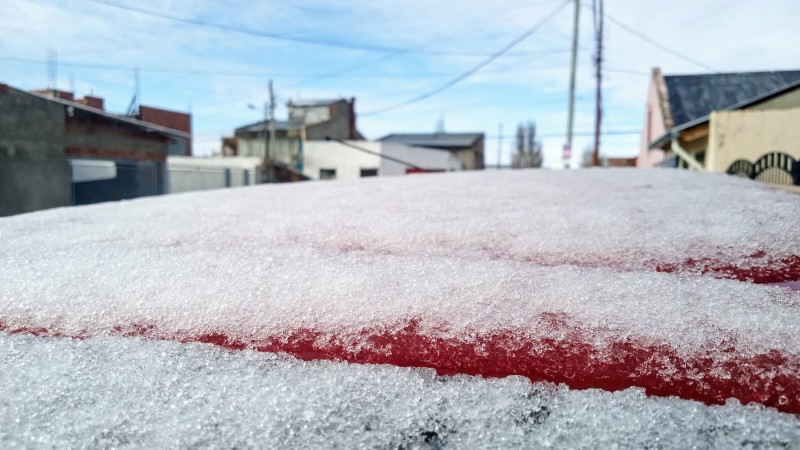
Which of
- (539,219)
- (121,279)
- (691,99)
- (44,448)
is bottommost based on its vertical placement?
(44,448)

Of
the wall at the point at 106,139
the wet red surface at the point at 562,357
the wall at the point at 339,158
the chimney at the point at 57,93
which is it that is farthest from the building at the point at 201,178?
the wet red surface at the point at 562,357

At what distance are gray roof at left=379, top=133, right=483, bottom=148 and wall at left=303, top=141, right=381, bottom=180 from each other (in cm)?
1041

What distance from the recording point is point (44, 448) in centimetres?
66

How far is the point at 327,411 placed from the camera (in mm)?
718

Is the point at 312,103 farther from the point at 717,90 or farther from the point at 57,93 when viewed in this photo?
the point at 717,90

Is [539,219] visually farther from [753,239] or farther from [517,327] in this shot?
[517,327]

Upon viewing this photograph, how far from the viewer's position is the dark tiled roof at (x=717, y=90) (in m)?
12.8

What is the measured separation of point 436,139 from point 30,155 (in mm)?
33202

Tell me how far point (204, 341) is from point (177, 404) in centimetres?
21

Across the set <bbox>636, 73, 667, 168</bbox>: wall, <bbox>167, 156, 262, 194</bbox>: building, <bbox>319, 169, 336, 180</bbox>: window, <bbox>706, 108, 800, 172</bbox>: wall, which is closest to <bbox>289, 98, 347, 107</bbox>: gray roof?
<bbox>319, 169, 336, 180</bbox>: window

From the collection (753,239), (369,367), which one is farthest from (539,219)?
(369,367)

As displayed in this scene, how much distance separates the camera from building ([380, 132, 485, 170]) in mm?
40031

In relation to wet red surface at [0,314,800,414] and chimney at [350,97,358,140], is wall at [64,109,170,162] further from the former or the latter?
chimney at [350,97,358,140]

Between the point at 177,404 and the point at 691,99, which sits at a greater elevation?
the point at 691,99
